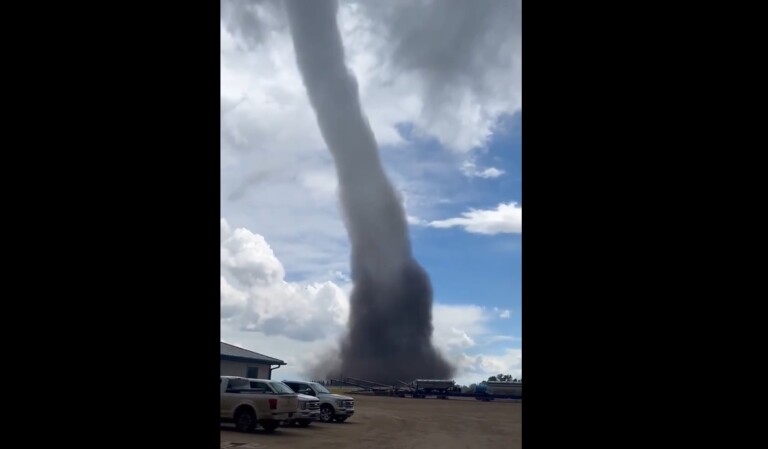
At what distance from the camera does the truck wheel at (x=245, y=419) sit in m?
15.6

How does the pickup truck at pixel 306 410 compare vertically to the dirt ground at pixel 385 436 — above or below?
above

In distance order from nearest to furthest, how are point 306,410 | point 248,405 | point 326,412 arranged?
point 248,405 → point 306,410 → point 326,412

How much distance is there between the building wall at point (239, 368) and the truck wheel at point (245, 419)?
530 inches

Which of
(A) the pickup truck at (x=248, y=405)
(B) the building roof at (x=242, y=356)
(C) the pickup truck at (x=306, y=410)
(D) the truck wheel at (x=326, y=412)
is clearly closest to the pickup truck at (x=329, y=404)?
(D) the truck wheel at (x=326, y=412)

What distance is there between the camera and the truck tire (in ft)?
51.3

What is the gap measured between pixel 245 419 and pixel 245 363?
16.6 m

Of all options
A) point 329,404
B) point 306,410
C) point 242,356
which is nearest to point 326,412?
point 329,404

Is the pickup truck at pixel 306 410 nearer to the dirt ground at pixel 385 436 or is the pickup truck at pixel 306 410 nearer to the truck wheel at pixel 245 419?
the dirt ground at pixel 385 436

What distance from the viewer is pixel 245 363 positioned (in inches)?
1250

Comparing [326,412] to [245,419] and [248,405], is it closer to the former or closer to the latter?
[245,419]
